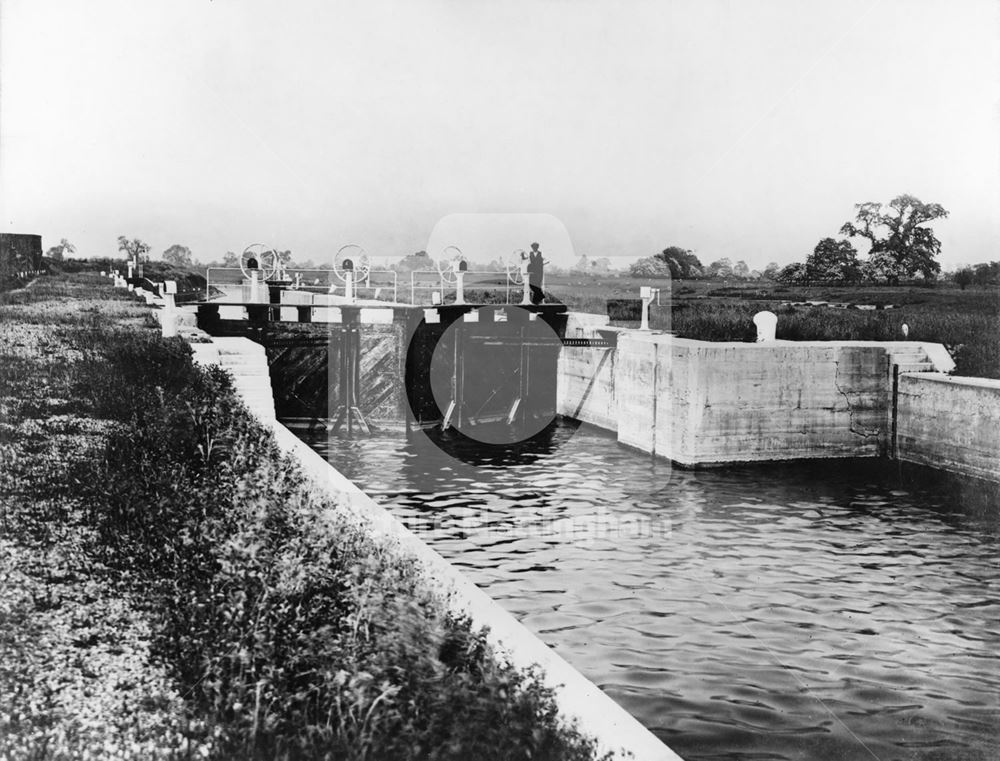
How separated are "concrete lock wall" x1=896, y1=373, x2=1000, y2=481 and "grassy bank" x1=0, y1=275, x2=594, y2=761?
11.6 meters

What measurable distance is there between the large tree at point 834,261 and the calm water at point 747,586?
38.3 ft

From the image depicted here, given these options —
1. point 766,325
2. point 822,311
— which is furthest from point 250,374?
point 822,311

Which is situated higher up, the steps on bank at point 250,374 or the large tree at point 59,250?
the large tree at point 59,250

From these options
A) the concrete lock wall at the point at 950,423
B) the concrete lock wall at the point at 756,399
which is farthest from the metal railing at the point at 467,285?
the concrete lock wall at the point at 950,423

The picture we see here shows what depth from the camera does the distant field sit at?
22.1 m

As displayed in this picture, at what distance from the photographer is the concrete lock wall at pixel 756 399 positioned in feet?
56.6

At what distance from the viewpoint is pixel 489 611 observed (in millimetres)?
5988

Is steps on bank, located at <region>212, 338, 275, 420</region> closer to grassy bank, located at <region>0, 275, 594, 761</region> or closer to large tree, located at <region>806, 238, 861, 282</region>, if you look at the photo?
grassy bank, located at <region>0, 275, 594, 761</region>

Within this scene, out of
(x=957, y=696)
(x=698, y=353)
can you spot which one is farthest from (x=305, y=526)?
(x=698, y=353)

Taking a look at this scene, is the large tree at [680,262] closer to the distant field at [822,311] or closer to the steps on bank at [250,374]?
the distant field at [822,311]

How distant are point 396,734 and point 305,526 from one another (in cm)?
284

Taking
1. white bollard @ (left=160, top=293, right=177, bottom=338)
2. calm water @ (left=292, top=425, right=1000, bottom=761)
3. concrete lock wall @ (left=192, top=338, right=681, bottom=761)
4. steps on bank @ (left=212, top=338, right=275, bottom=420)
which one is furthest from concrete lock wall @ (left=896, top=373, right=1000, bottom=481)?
white bollard @ (left=160, top=293, right=177, bottom=338)

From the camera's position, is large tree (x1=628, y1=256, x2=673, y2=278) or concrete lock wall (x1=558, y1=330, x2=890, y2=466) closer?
concrete lock wall (x1=558, y1=330, x2=890, y2=466)

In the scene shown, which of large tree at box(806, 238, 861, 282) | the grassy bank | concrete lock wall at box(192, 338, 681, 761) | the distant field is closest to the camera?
the grassy bank
